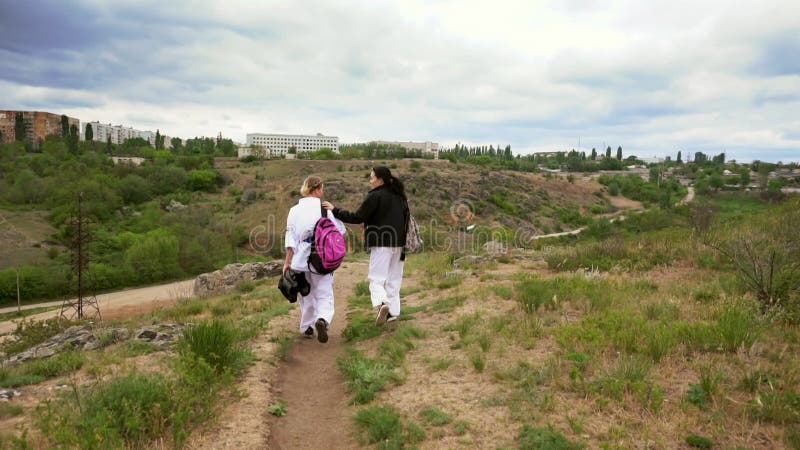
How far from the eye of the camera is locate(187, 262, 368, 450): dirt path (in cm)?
391

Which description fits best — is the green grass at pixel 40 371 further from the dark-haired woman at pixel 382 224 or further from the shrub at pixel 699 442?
the shrub at pixel 699 442

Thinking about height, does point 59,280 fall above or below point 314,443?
below

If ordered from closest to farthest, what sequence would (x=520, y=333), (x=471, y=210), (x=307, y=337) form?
(x=520, y=333)
(x=307, y=337)
(x=471, y=210)

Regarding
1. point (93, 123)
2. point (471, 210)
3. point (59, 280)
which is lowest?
point (59, 280)

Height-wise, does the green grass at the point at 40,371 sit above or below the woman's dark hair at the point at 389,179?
below

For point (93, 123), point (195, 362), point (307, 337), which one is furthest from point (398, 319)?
point (93, 123)

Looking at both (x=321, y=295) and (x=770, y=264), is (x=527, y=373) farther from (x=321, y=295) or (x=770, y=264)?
(x=770, y=264)

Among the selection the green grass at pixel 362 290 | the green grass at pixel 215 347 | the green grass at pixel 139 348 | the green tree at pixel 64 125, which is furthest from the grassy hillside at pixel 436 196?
the green tree at pixel 64 125

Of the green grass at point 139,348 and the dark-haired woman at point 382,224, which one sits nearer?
the green grass at point 139,348

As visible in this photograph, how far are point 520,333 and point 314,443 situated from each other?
113 inches

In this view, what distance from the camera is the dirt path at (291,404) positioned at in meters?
3.91

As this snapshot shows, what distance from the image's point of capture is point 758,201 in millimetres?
91312

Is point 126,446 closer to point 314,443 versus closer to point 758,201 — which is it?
point 314,443

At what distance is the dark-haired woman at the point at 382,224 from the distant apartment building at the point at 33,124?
155734 mm
